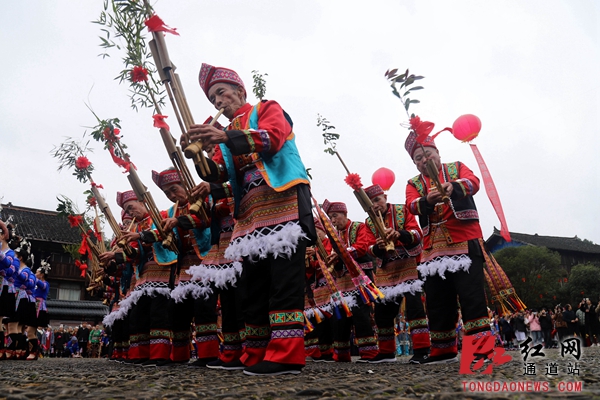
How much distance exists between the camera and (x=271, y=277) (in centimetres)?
354

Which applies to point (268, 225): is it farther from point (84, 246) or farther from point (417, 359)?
point (84, 246)

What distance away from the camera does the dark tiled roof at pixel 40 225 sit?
3409cm

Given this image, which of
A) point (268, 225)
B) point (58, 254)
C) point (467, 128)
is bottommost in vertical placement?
point (268, 225)

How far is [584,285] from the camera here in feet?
130

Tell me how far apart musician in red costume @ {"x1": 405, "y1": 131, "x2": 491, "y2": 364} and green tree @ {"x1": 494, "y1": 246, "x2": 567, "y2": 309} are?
35270 mm

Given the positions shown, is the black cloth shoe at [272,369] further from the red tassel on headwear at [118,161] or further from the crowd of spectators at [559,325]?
the crowd of spectators at [559,325]

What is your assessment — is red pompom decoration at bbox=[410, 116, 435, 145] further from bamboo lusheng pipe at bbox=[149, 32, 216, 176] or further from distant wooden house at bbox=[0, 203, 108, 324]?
distant wooden house at bbox=[0, 203, 108, 324]

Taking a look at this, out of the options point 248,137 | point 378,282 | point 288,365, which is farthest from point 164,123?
point 378,282

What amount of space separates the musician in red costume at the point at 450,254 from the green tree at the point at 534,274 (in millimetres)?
35270

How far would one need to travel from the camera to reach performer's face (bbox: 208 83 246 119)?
431cm

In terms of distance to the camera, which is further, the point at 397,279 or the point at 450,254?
the point at 397,279

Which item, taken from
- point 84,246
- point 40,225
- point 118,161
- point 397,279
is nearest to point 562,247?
point 40,225

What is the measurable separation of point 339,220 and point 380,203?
1020 mm

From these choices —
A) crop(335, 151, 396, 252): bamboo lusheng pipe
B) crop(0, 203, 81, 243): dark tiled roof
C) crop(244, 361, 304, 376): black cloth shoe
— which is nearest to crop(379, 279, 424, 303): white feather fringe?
crop(335, 151, 396, 252): bamboo lusheng pipe
